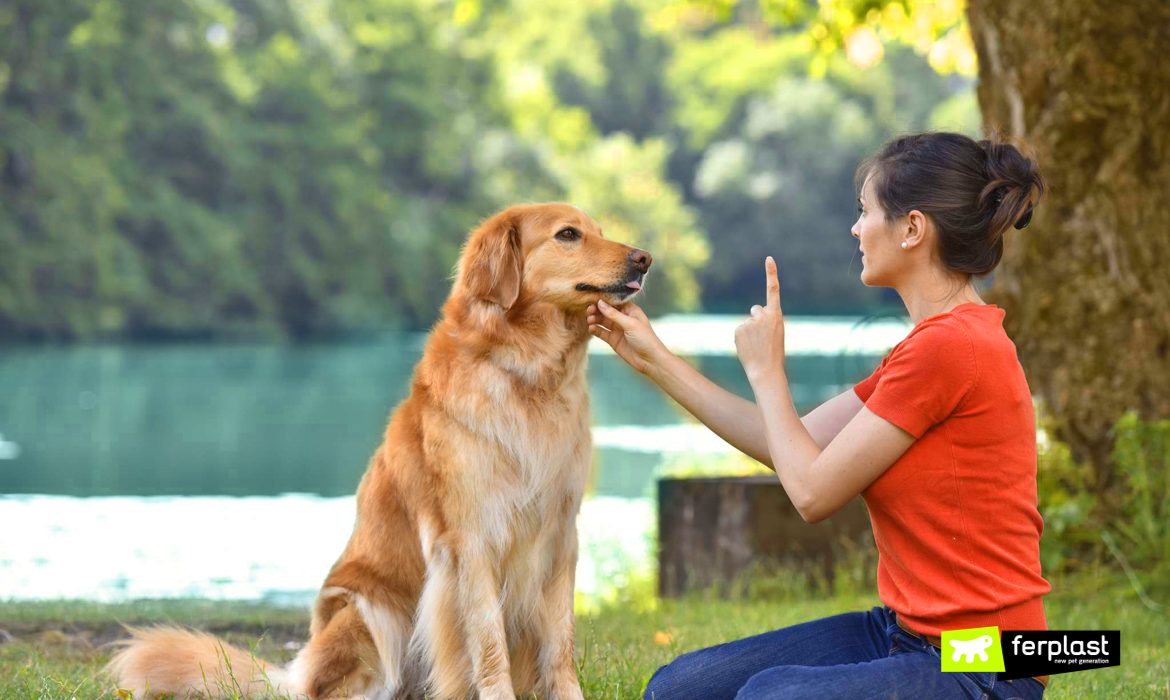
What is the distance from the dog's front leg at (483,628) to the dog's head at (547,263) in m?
0.86

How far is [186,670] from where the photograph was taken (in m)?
4.48

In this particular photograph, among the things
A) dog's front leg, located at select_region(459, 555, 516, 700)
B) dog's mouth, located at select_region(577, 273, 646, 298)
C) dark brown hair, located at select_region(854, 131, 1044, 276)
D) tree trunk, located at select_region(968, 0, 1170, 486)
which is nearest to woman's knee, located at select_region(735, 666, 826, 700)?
→ dark brown hair, located at select_region(854, 131, 1044, 276)

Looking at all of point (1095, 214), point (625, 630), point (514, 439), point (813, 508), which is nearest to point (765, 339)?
point (813, 508)

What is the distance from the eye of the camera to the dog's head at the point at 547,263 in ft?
13.9

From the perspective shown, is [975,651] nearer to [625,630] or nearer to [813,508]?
[813,508]

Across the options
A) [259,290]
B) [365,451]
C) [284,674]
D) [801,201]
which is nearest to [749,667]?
[284,674]

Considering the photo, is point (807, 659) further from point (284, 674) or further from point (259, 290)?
point (259, 290)

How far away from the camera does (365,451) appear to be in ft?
64.2

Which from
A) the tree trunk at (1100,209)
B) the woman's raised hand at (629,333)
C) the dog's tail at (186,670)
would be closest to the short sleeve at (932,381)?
the woman's raised hand at (629,333)

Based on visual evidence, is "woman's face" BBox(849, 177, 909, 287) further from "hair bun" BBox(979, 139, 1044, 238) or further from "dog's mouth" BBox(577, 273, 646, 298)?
"dog's mouth" BBox(577, 273, 646, 298)

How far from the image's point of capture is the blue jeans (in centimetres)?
304

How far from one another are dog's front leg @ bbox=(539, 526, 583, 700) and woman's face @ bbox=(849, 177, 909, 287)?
1.52 metres

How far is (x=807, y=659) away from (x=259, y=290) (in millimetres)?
40273

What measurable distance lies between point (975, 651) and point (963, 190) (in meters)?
1.06
